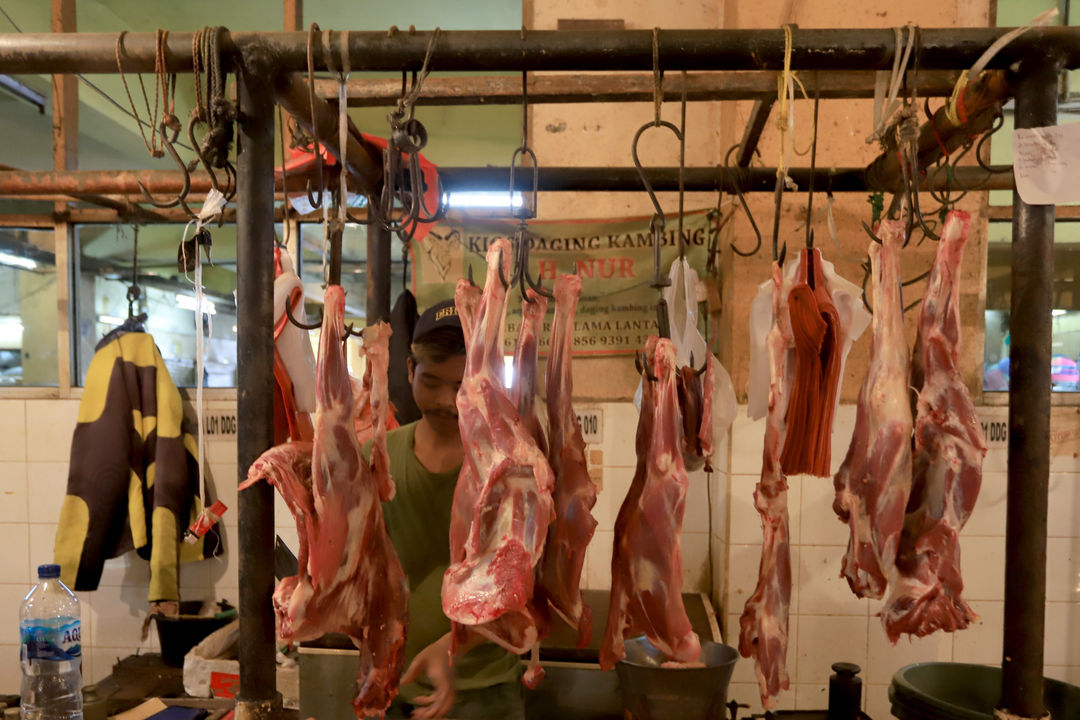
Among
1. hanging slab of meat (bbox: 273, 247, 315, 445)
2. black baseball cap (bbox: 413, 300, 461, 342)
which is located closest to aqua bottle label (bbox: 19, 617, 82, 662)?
hanging slab of meat (bbox: 273, 247, 315, 445)

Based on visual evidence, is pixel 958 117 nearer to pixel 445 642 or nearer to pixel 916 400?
pixel 916 400

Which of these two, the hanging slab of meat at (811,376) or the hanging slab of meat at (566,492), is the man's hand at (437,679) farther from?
the hanging slab of meat at (811,376)

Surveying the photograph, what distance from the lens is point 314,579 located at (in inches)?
60.1

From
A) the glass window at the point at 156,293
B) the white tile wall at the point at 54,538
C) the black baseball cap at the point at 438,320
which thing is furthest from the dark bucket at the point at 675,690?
the glass window at the point at 156,293

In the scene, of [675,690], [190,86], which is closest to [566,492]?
[675,690]

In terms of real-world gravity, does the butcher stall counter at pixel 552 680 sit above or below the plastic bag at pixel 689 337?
below

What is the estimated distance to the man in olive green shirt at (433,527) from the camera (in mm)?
2305

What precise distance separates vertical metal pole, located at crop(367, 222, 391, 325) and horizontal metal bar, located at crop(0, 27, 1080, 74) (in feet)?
3.78

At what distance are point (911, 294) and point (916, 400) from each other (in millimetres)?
1957

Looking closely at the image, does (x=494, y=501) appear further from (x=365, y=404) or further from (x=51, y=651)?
(x=51, y=651)

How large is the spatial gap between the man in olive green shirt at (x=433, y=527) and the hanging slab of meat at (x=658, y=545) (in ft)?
2.61

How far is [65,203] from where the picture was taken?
13.3 ft

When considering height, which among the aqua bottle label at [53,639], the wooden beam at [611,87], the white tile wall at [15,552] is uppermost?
the wooden beam at [611,87]

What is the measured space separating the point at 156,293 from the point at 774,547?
3971 mm
